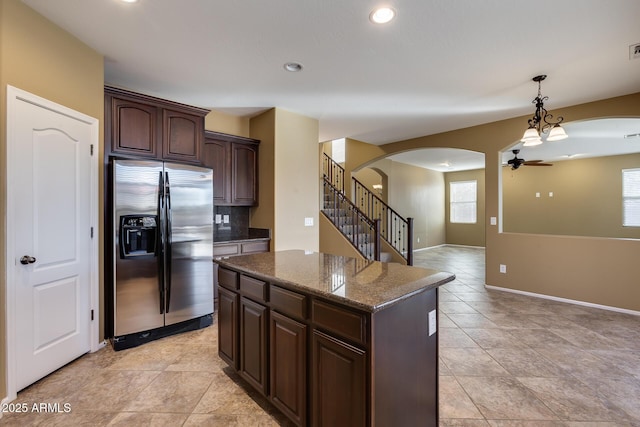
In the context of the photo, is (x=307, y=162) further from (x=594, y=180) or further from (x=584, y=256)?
(x=594, y=180)

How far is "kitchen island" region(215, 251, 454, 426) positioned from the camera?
1.30 metres

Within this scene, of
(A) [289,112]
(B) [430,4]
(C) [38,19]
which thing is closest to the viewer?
(B) [430,4]

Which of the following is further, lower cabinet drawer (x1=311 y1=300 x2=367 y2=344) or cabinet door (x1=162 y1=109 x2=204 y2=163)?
cabinet door (x1=162 y1=109 x2=204 y2=163)

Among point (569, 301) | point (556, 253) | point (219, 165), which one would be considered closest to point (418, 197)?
point (556, 253)

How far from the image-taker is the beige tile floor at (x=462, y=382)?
1.86 meters

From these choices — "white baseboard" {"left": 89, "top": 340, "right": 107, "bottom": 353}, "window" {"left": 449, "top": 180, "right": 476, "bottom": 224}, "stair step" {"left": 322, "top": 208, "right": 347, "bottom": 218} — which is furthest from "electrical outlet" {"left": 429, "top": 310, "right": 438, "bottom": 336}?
"window" {"left": 449, "top": 180, "right": 476, "bottom": 224}

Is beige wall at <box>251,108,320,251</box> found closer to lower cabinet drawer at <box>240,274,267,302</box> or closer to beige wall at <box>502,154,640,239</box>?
lower cabinet drawer at <box>240,274,267,302</box>

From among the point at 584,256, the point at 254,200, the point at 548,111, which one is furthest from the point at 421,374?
Result: the point at 548,111

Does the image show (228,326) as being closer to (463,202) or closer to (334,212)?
(334,212)

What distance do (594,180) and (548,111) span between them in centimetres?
555

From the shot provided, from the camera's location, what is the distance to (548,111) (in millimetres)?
4277

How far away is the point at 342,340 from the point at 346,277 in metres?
0.42

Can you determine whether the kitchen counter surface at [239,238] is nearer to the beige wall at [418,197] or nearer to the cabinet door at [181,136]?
the cabinet door at [181,136]

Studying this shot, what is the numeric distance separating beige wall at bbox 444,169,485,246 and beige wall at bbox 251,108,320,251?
747 cm
